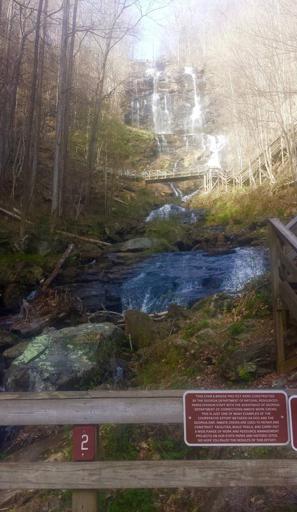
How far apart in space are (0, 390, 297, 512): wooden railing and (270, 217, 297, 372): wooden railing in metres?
2.56

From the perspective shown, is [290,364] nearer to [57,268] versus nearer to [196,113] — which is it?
[57,268]

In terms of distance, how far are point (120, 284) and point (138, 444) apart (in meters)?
8.94

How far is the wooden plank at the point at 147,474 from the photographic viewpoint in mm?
3148

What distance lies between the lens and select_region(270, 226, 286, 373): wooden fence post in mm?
5766

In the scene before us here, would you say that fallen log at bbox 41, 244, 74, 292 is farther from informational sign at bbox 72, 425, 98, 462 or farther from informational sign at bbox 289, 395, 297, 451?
informational sign at bbox 289, 395, 297, 451

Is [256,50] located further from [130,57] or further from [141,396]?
[130,57]

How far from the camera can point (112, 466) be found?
10.5 feet

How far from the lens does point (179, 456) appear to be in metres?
4.56

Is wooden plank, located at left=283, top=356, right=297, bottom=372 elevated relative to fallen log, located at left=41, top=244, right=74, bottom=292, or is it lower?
elevated

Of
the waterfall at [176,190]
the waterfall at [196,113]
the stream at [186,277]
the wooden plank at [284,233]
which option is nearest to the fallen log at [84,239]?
the stream at [186,277]

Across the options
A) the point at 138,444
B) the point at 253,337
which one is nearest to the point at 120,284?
the point at 253,337

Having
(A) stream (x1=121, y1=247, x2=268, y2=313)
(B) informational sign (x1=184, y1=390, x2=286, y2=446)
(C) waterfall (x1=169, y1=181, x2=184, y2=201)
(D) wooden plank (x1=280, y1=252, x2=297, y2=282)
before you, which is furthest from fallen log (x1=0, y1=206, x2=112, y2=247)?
(B) informational sign (x1=184, y1=390, x2=286, y2=446)

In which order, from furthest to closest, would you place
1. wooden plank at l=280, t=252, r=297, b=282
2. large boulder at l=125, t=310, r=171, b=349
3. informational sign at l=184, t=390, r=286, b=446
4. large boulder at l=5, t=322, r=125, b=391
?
large boulder at l=125, t=310, r=171, b=349 → large boulder at l=5, t=322, r=125, b=391 → wooden plank at l=280, t=252, r=297, b=282 → informational sign at l=184, t=390, r=286, b=446

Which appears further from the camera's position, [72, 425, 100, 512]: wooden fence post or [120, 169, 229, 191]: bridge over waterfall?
[120, 169, 229, 191]: bridge over waterfall
